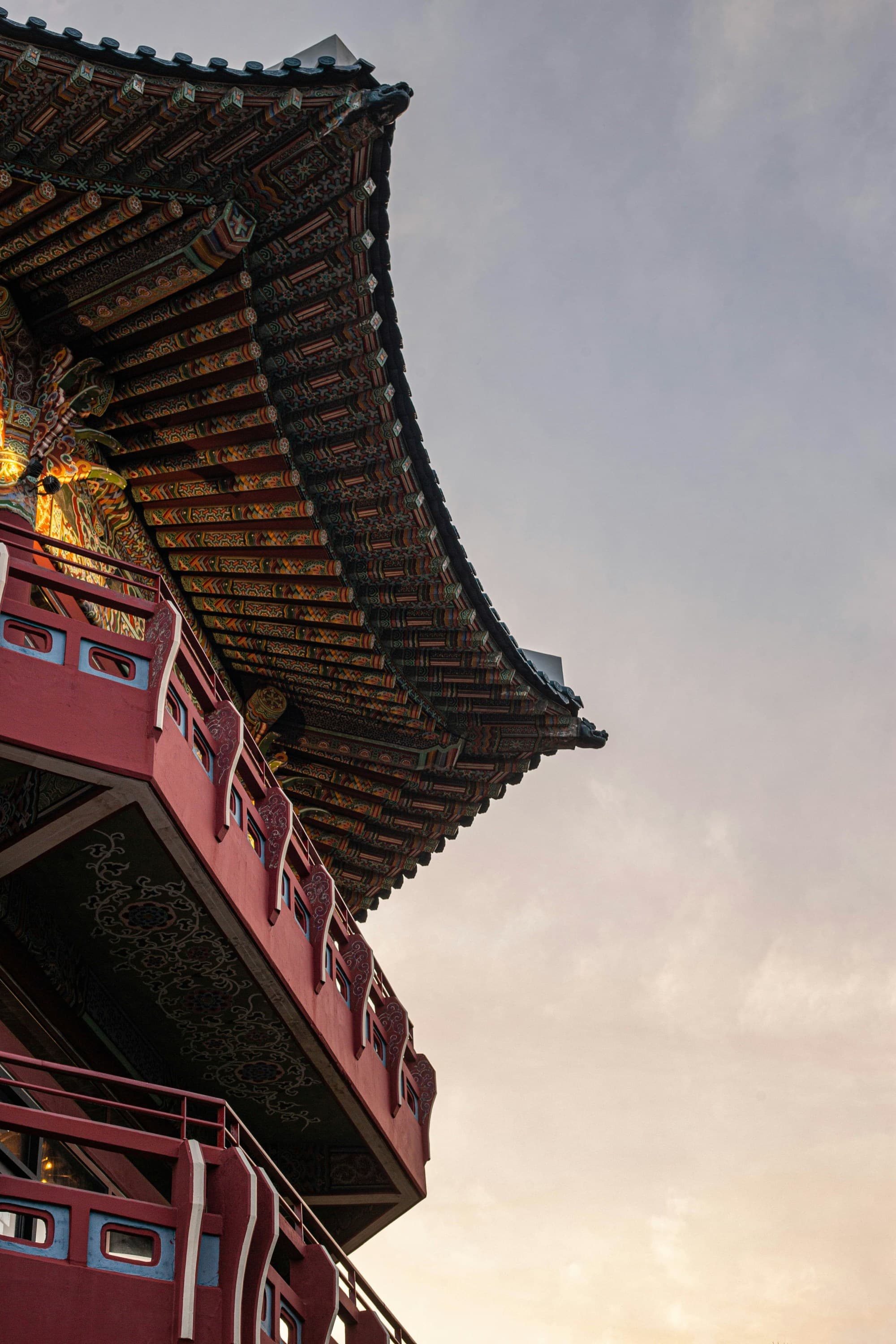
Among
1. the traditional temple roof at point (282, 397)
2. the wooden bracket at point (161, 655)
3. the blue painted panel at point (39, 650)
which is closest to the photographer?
the blue painted panel at point (39, 650)

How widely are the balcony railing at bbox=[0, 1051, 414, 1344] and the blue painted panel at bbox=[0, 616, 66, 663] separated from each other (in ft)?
7.38

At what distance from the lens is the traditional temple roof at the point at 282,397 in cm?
990

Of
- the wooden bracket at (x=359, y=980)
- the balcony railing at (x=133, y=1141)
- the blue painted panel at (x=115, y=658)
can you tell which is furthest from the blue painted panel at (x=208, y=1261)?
the wooden bracket at (x=359, y=980)

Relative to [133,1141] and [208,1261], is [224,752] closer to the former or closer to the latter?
[133,1141]

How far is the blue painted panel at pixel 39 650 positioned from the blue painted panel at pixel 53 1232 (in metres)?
3.01

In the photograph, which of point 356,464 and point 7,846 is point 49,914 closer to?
point 7,846

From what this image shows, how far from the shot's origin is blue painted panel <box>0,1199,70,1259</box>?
22.1 feet

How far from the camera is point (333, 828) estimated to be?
16.4 metres

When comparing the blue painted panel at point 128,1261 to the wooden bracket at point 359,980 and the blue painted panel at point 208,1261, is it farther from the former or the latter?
the wooden bracket at point 359,980

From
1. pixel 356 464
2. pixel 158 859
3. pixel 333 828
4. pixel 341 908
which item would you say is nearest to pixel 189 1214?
pixel 158 859

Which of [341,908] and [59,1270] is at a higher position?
[341,908]

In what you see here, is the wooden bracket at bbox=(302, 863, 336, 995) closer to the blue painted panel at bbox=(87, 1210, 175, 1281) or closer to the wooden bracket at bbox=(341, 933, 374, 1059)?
the wooden bracket at bbox=(341, 933, 374, 1059)

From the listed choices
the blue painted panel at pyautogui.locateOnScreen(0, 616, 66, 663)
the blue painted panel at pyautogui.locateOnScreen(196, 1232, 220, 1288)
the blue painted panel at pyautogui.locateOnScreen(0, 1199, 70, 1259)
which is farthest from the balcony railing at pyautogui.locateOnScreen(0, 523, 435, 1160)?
the blue painted panel at pyautogui.locateOnScreen(0, 1199, 70, 1259)

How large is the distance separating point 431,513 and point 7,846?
18.8 ft
